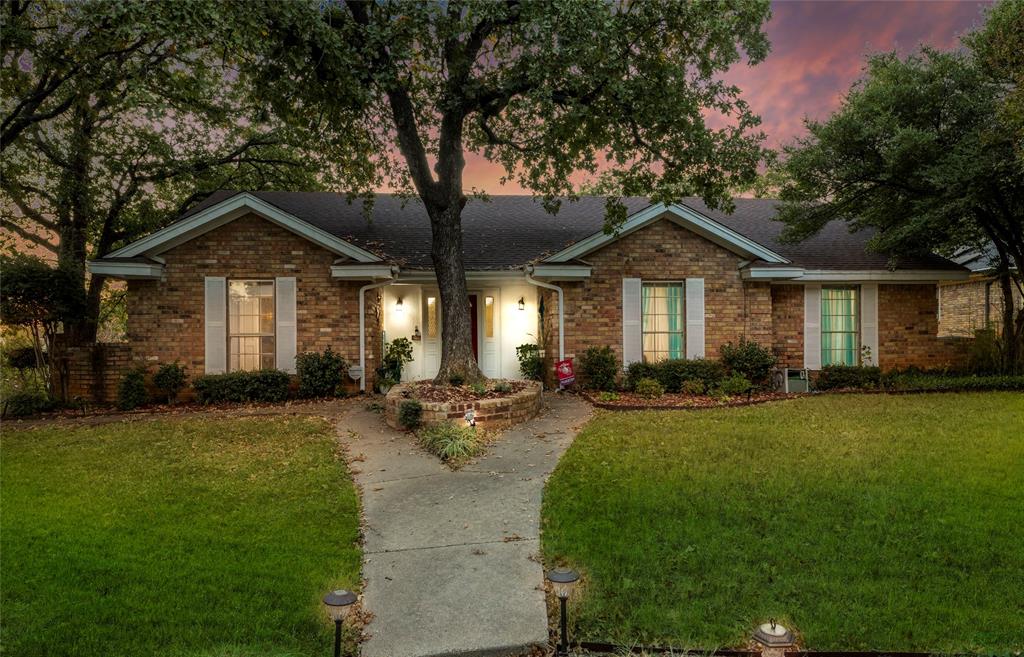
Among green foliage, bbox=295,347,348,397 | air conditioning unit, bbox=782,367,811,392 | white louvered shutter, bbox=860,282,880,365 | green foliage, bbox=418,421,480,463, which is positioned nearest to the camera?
green foliage, bbox=418,421,480,463

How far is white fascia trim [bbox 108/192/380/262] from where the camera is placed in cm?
1060

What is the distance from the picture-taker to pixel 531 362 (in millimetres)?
12094

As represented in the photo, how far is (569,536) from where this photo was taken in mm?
4363

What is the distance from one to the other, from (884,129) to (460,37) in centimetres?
875

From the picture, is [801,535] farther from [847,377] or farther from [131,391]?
[131,391]

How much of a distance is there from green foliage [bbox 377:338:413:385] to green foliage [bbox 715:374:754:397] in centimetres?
689

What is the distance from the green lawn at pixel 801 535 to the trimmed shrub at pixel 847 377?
175 inches

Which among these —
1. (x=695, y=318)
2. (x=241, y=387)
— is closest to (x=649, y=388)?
(x=695, y=318)

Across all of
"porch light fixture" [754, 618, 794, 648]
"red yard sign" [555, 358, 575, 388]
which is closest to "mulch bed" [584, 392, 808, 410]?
"red yard sign" [555, 358, 575, 388]

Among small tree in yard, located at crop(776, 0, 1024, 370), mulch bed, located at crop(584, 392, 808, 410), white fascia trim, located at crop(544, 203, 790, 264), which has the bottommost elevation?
mulch bed, located at crop(584, 392, 808, 410)

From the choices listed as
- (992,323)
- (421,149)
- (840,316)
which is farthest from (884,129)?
(421,149)

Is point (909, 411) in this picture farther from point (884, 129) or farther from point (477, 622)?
point (477, 622)

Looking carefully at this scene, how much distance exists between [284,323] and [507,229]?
20.0 ft

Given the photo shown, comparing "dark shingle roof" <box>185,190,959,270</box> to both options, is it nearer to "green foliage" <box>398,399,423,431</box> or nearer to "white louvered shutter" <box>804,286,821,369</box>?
"white louvered shutter" <box>804,286,821,369</box>
